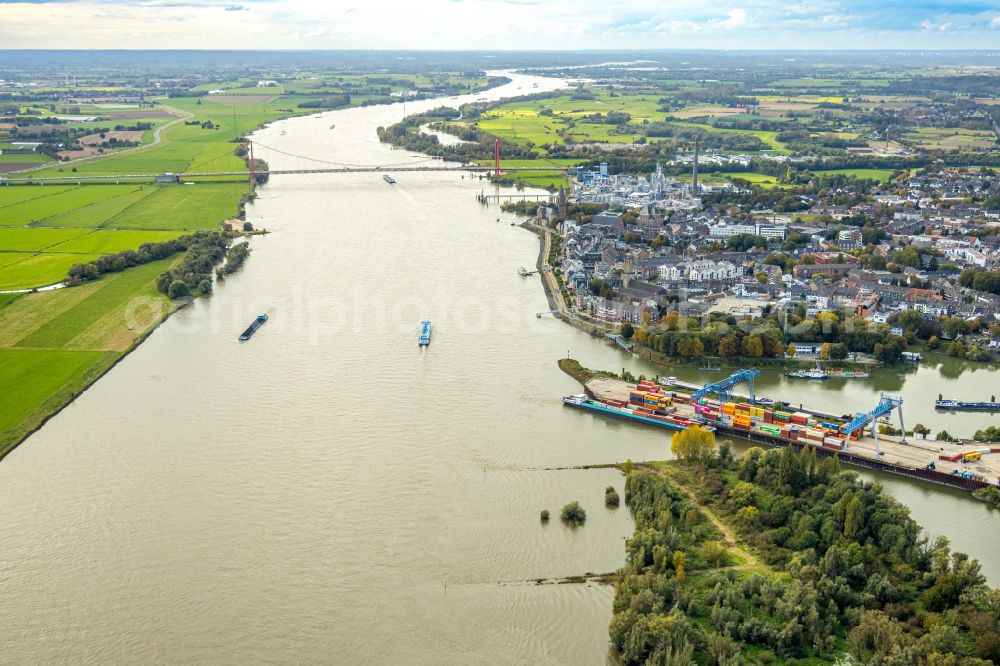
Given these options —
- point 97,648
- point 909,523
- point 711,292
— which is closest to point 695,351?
point 711,292

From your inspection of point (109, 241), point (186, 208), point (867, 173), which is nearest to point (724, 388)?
point (109, 241)

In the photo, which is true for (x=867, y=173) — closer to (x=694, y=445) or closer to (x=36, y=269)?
(x=694, y=445)

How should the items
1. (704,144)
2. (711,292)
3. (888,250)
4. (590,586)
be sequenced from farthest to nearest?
(704,144) → (888,250) → (711,292) → (590,586)

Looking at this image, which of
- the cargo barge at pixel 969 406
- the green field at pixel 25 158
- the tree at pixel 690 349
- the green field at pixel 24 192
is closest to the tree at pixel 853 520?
the cargo barge at pixel 969 406

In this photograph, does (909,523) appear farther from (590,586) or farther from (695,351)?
(695,351)

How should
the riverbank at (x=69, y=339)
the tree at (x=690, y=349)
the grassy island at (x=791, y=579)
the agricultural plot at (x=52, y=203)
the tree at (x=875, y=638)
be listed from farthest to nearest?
the agricultural plot at (x=52, y=203)
the tree at (x=690, y=349)
the riverbank at (x=69, y=339)
the grassy island at (x=791, y=579)
the tree at (x=875, y=638)

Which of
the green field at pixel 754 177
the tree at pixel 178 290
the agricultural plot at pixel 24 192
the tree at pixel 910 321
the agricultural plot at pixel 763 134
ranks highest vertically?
the agricultural plot at pixel 763 134

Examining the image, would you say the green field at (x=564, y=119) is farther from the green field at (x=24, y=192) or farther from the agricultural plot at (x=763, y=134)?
the green field at (x=24, y=192)
